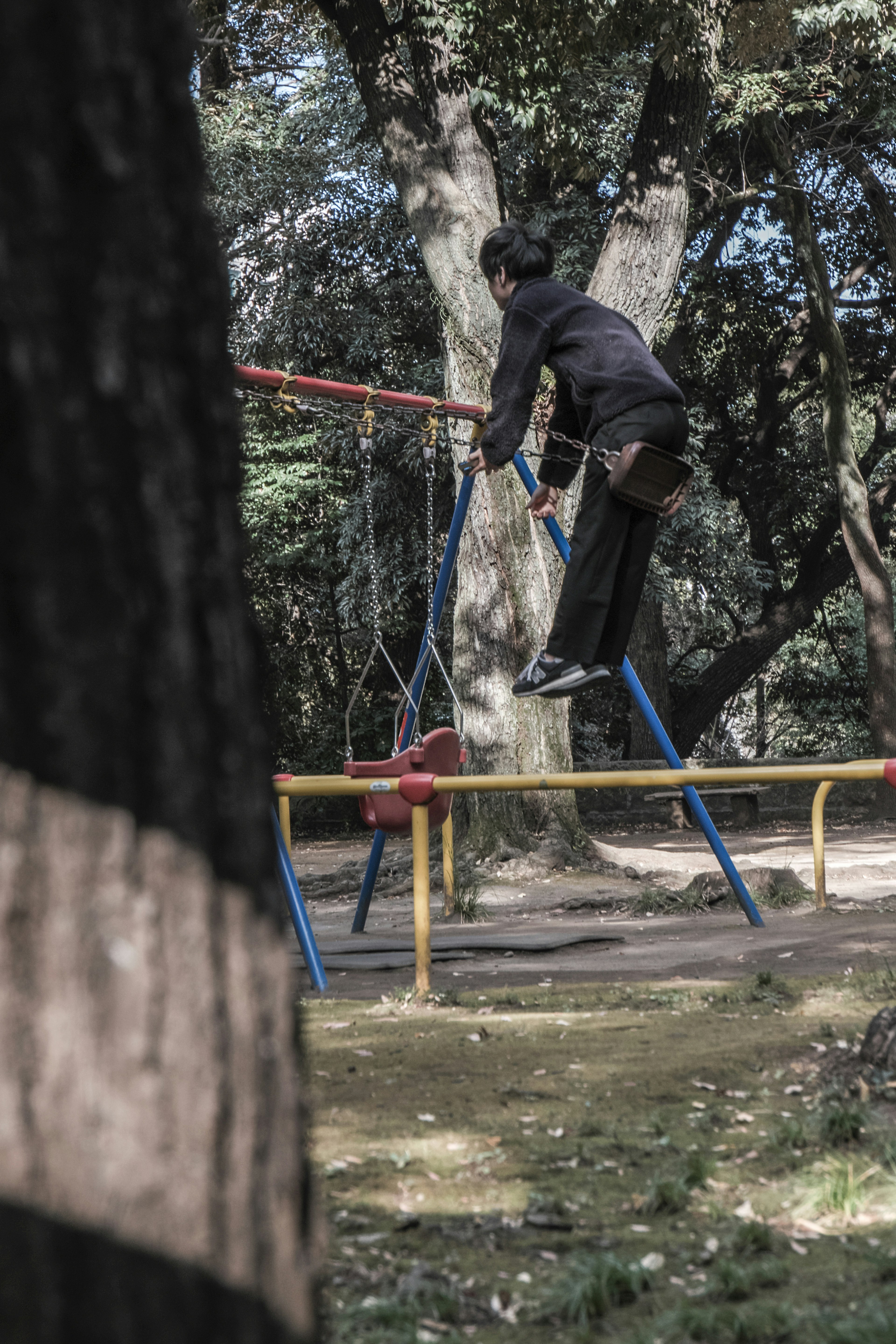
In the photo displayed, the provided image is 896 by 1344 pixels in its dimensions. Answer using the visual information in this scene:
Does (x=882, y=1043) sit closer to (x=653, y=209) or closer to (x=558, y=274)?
(x=653, y=209)

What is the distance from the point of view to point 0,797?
1.03 metres

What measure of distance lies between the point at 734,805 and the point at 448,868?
8070 mm

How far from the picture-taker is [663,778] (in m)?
4.41

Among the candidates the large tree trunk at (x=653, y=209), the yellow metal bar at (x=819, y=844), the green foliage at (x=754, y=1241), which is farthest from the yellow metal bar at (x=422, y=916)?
the large tree trunk at (x=653, y=209)

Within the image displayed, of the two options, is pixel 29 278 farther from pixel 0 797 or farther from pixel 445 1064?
pixel 445 1064

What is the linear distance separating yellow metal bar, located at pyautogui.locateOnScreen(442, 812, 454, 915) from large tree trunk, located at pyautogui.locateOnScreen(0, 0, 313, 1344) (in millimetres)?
5416

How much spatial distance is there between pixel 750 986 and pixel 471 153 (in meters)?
6.90

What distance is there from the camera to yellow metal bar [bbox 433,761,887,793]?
4238 millimetres

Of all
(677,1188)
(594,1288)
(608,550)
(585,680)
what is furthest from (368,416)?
(594,1288)

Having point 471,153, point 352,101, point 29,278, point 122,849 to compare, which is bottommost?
point 122,849

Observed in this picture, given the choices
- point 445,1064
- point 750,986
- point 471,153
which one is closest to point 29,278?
point 445,1064

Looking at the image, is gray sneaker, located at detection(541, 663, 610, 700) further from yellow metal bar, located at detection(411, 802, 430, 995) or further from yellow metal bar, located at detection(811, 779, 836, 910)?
yellow metal bar, located at detection(811, 779, 836, 910)

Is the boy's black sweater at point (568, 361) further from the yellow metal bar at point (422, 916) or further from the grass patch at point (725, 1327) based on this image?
the grass patch at point (725, 1327)

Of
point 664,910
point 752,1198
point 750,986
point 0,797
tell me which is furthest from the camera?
point 664,910
